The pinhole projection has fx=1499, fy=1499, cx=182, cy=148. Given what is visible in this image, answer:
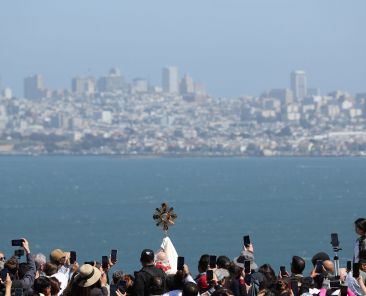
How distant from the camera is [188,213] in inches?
2660

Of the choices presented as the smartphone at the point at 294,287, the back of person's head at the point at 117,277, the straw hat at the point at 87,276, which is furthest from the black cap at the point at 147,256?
the smartphone at the point at 294,287

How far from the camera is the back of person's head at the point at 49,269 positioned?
10.2 m

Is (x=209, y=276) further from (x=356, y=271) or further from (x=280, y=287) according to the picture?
(x=356, y=271)

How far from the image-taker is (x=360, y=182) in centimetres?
10100

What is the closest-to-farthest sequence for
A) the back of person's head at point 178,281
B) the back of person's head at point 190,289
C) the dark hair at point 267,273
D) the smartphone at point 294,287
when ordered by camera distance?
the back of person's head at point 190,289
the smartphone at point 294,287
the back of person's head at point 178,281
the dark hair at point 267,273

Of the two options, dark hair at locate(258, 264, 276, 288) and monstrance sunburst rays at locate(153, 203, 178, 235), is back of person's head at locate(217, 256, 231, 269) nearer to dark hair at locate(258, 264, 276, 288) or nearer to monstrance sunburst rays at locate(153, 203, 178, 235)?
dark hair at locate(258, 264, 276, 288)

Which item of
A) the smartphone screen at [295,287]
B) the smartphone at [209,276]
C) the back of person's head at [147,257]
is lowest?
the smartphone screen at [295,287]

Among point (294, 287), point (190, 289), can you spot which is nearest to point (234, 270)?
point (294, 287)

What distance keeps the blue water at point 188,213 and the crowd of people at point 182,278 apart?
92.2 ft

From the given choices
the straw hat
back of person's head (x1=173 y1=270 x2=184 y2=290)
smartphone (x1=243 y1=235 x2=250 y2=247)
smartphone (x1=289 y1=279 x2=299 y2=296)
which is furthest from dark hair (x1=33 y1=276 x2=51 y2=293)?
smartphone (x1=243 y1=235 x2=250 y2=247)

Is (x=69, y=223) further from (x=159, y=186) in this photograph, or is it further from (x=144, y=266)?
(x=144, y=266)

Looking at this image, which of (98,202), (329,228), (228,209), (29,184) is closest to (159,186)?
(29,184)

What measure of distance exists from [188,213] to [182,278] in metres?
57.9

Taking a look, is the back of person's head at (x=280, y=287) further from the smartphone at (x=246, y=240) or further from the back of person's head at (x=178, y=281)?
the smartphone at (x=246, y=240)
